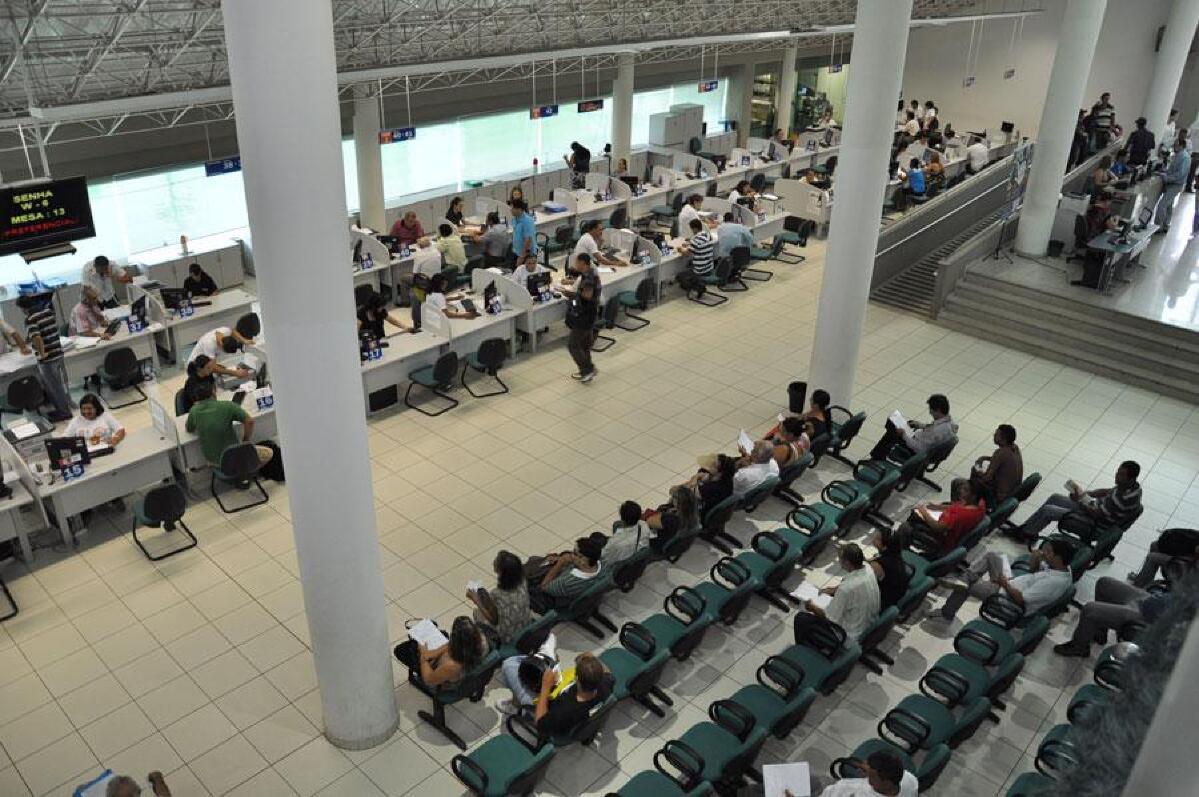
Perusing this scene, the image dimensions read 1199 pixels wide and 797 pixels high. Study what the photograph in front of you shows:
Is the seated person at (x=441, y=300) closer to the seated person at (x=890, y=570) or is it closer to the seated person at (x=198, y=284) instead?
the seated person at (x=198, y=284)

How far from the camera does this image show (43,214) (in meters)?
10.9

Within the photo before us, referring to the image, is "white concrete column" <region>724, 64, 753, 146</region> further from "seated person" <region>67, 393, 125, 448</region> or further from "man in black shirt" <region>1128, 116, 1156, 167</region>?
"seated person" <region>67, 393, 125, 448</region>

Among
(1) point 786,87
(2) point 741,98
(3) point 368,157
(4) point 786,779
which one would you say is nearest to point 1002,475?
(4) point 786,779

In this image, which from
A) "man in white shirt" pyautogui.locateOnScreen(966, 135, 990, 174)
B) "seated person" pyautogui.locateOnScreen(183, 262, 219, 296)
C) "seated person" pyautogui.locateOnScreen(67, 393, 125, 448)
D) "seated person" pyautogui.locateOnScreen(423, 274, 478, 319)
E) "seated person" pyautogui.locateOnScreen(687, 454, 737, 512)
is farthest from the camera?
"man in white shirt" pyautogui.locateOnScreen(966, 135, 990, 174)

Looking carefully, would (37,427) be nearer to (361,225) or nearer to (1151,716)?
(361,225)

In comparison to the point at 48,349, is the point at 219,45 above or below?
above

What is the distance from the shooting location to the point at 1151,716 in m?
0.78

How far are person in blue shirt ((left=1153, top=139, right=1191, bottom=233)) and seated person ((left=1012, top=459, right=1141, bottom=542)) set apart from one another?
34.4ft

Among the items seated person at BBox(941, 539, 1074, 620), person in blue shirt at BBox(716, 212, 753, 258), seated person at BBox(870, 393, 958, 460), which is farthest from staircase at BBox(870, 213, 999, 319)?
seated person at BBox(941, 539, 1074, 620)

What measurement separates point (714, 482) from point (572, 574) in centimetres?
197

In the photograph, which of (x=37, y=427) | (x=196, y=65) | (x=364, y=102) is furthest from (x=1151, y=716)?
(x=364, y=102)

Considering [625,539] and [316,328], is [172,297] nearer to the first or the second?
[625,539]

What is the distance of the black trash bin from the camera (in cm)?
1104

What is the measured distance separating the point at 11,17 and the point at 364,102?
285 inches
